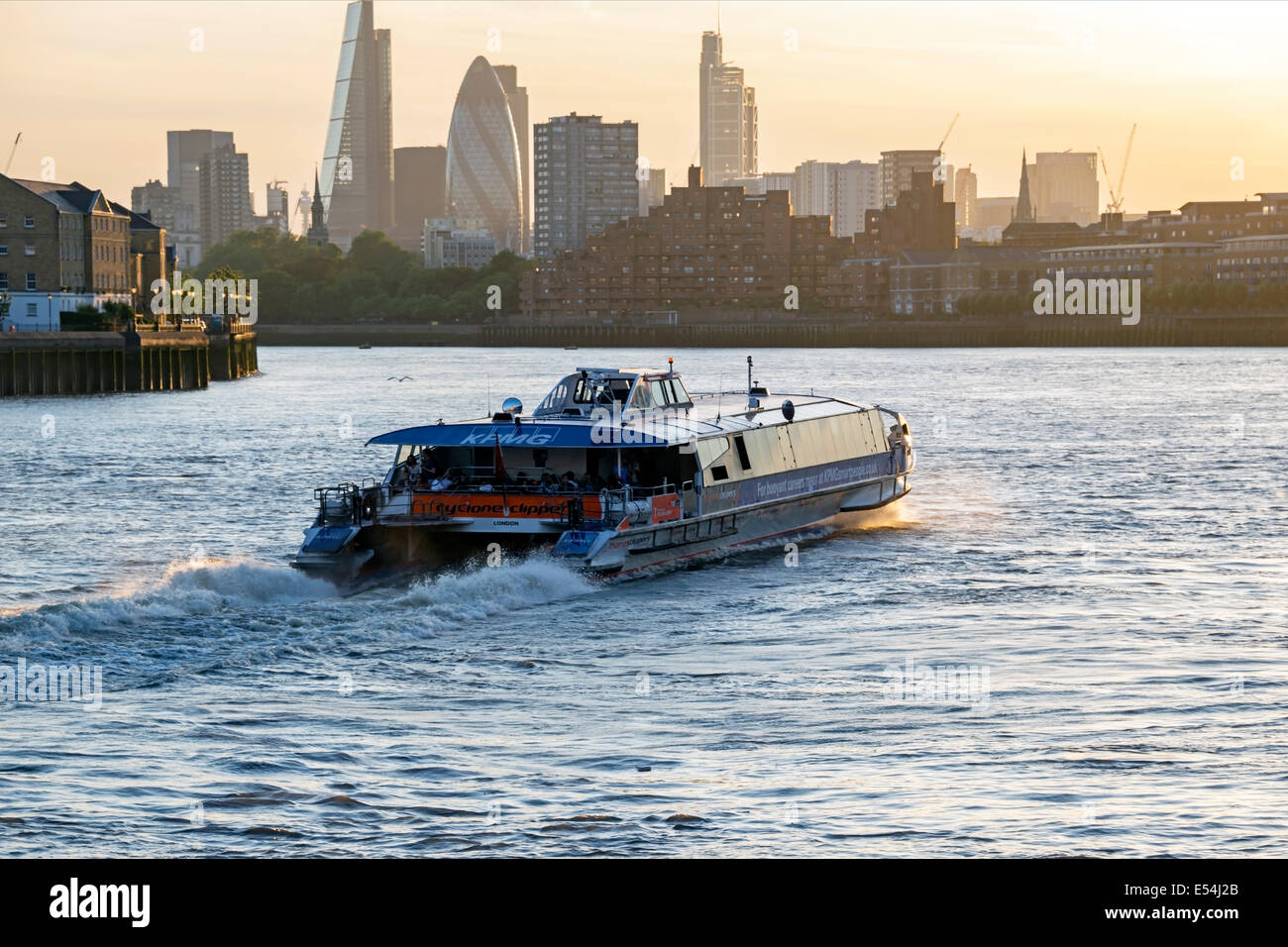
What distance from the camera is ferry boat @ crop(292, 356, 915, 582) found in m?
27.4

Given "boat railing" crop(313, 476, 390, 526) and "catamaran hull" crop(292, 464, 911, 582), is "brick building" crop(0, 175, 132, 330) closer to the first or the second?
"boat railing" crop(313, 476, 390, 526)

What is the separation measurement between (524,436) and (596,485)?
1.54m

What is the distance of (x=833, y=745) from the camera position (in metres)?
17.1

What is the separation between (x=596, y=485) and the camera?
29.2 meters

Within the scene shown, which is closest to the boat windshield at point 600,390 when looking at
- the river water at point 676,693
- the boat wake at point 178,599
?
the river water at point 676,693

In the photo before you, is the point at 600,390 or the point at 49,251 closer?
the point at 600,390

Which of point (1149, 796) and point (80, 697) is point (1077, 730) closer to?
point (1149, 796)

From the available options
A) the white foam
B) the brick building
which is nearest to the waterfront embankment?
the brick building

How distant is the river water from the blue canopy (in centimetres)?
261

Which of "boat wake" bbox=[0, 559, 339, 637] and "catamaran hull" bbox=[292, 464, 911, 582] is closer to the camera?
"boat wake" bbox=[0, 559, 339, 637]

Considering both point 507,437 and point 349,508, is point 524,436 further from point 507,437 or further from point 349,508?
point 349,508

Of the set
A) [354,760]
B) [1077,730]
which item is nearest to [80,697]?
[354,760]

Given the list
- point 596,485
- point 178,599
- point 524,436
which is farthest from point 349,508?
point 178,599
